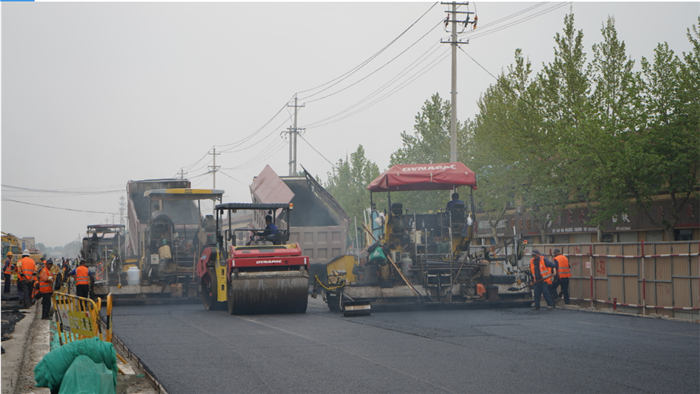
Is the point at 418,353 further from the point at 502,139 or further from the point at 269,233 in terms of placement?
the point at 502,139

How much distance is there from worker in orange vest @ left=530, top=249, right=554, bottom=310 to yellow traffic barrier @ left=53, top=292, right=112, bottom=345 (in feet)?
31.3

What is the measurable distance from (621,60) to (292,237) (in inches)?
559

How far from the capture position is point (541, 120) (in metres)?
24.7

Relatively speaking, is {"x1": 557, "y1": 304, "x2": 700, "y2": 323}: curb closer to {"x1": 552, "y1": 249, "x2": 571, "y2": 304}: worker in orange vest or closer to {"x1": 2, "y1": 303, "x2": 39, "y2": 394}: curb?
{"x1": 552, "y1": 249, "x2": 571, "y2": 304}: worker in orange vest

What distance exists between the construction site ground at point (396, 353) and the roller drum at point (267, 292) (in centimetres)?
24

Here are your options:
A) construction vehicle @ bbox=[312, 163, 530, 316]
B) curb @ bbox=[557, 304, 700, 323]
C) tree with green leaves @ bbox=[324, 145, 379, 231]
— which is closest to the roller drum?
construction vehicle @ bbox=[312, 163, 530, 316]

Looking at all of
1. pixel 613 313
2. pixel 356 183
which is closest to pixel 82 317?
pixel 613 313

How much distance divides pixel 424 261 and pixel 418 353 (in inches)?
223

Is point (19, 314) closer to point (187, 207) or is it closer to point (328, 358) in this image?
point (187, 207)

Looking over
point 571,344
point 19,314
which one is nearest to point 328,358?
point 571,344

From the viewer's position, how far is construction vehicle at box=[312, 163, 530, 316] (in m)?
13.6

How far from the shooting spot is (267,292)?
506 inches

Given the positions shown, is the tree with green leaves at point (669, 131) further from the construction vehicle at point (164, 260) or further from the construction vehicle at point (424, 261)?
the construction vehicle at point (164, 260)

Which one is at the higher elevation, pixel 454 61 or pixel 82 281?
pixel 454 61
